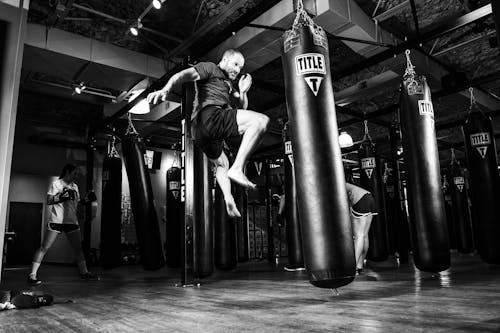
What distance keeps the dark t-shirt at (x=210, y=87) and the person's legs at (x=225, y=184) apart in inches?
16.9

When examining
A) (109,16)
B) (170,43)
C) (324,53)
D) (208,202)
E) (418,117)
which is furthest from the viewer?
(170,43)

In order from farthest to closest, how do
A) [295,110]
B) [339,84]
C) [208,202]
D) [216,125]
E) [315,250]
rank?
[339,84], [208,202], [216,125], [295,110], [315,250]

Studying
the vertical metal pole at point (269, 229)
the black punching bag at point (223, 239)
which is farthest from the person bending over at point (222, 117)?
the vertical metal pole at point (269, 229)

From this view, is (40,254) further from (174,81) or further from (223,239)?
(174,81)

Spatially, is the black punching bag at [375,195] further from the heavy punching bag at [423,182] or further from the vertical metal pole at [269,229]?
the heavy punching bag at [423,182]

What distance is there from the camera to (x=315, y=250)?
5.97 ft

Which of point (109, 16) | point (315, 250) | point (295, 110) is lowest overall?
point (315, 250)

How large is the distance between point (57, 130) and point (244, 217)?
530 cm

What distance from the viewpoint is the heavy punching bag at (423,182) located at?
3209 mm

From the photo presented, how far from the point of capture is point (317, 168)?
6.19ft

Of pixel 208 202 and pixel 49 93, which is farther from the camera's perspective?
pixel 49 93

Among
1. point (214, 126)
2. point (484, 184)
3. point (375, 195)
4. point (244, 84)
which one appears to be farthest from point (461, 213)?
point (214, 126)

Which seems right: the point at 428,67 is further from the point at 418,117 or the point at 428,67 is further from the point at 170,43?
the point at 170,43

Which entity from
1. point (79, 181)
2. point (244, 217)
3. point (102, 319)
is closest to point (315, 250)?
point (102, 319)
